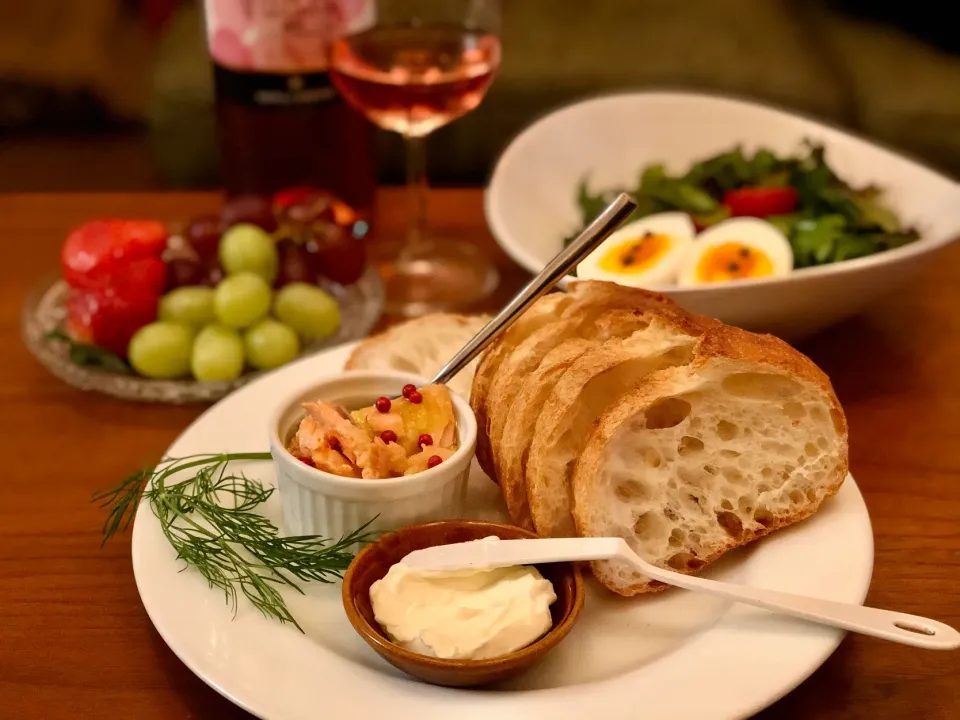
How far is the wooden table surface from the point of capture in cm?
107

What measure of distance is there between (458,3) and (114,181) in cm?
342

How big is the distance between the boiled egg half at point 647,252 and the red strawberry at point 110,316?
0.82 m

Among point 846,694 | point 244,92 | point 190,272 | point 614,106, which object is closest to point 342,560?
point 846,694

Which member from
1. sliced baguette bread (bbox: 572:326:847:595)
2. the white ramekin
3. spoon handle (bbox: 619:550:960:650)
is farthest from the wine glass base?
spoon handle (bbox: 619:550:960:650)

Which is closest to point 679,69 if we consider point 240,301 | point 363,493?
point 240,301

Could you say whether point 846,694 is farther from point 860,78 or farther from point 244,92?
point 860,78

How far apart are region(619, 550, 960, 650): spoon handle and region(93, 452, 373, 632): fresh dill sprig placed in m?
0.39

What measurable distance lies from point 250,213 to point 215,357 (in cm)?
41

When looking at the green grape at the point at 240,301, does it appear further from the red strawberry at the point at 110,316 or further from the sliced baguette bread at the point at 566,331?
the sliced baguette bread at the point at 566,331

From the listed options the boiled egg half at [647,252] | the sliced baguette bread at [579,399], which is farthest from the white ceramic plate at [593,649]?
the boiled egg half at [647,252]

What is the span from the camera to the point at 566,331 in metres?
1.34

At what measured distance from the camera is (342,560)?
1.18 metres

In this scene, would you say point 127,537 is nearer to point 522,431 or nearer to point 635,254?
point 522,431

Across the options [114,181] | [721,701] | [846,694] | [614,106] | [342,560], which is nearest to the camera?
[721,701]
